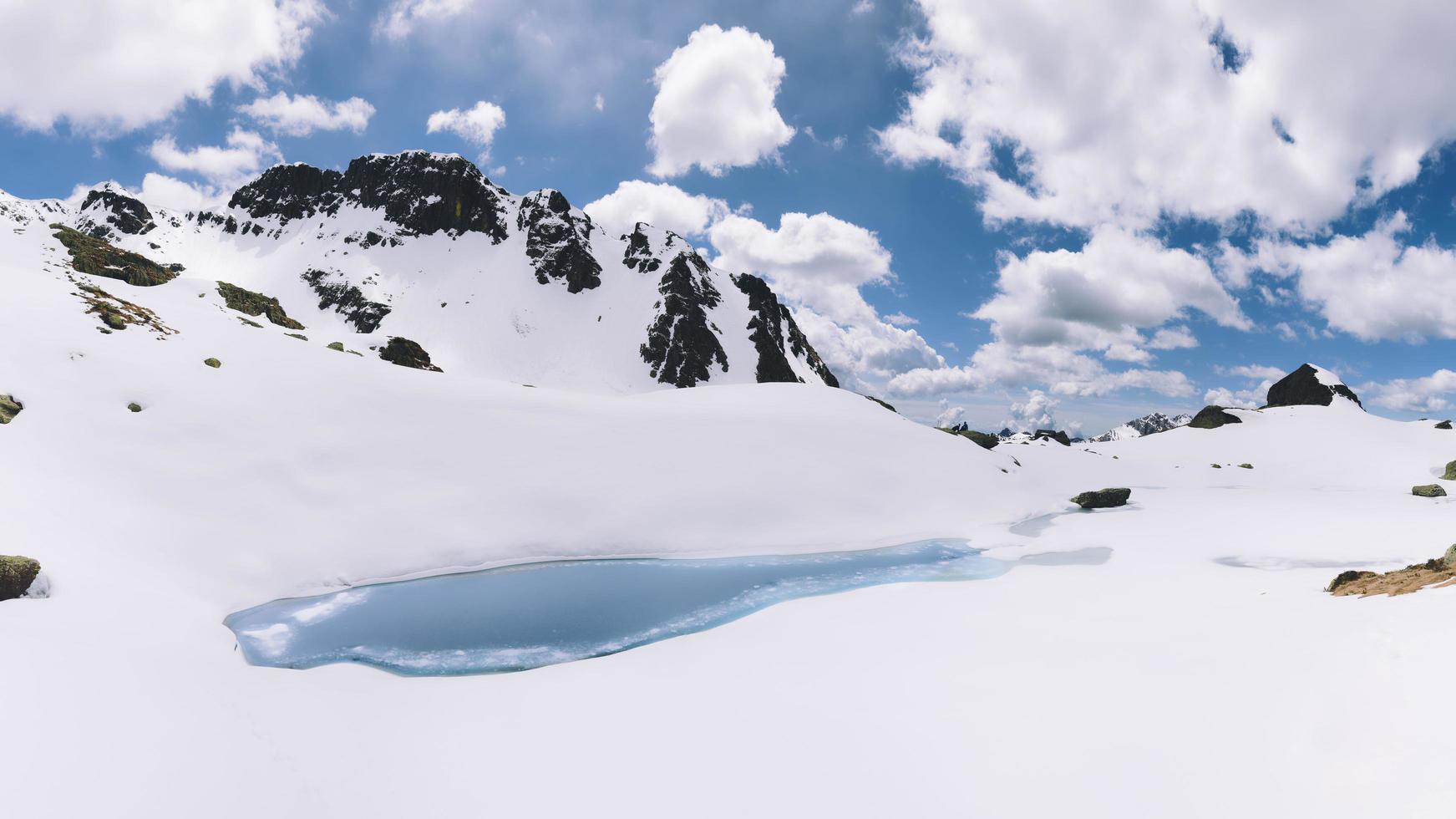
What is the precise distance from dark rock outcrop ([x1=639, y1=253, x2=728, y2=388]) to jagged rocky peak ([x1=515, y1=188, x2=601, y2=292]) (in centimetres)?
2767

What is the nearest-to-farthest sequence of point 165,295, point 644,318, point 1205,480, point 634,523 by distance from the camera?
point 634,523
point 165,295
point 1205,480
point 644,318

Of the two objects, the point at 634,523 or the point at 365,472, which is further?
the point at 634,523

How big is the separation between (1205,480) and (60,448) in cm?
7556

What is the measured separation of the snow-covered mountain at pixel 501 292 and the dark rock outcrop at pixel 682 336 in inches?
17.0

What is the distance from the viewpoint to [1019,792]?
8.00 metres

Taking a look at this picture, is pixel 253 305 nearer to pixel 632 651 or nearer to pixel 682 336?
pixel 632 651

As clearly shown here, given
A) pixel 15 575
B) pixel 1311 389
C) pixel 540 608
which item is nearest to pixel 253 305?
pixel 15 575

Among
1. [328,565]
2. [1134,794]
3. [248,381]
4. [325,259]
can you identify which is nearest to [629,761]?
[1134,794]

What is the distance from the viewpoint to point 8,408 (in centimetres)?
2080

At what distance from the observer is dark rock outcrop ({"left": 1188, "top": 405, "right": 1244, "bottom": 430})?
79.0 m

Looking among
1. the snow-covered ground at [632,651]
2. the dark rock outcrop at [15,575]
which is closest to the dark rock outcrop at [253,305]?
the snow-covered ground at [632,651]

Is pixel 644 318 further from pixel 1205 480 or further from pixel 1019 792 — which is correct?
pixel 1019 792

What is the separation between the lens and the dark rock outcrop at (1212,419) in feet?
259

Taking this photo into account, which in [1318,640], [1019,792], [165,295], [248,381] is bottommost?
[1019,792]
